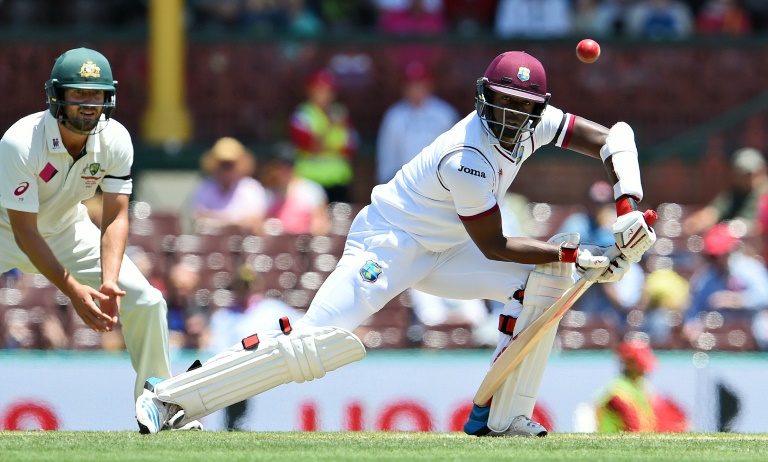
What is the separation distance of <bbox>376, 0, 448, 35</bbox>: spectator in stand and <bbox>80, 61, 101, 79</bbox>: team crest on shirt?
6921 mm

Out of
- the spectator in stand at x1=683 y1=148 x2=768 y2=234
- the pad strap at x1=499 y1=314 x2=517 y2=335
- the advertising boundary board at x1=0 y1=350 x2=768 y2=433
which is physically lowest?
the advertising boundary board at x1=0 y1=350 x2=768 y2=433

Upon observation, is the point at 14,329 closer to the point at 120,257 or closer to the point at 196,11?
the point at 120,257

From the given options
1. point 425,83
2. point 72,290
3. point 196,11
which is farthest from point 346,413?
point 196,11

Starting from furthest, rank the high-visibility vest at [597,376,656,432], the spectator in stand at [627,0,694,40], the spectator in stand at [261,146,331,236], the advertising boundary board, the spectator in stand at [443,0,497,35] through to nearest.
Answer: the spectator in stand at [443,0,497,35], the spectator in stand at [627,0,694,40], the spectator in stand at [261,146,331,236], the advertising boundary board, the high-visibility vest at [597,376,656,432]

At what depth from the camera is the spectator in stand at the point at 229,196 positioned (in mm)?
10898

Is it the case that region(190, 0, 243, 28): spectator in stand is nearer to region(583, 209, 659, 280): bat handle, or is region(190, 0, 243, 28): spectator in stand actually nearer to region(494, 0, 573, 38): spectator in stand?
region(494, 0, 573, 38): spectator in stand

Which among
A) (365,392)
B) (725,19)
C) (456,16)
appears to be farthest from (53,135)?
(725,19)

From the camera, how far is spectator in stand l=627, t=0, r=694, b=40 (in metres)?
13.1

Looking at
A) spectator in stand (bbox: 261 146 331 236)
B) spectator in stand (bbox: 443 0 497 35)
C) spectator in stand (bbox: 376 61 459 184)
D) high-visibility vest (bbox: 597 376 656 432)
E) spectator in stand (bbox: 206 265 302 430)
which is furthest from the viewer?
spectator in stand (bbox: 443 0 497 35)

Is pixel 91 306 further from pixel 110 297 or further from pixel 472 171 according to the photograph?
pixel 472 171

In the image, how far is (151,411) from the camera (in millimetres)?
6297

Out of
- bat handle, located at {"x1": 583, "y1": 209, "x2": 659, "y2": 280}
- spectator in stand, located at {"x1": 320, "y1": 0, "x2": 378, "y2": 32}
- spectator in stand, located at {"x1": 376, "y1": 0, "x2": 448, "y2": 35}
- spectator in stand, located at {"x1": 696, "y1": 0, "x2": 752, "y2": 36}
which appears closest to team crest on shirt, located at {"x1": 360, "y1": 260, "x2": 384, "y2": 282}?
bat handle, located at {"x1": 583, "y1": 209, "x2": 659, "y2": 280}

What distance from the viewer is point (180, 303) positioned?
392 inches

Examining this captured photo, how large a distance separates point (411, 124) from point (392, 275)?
5526mm
